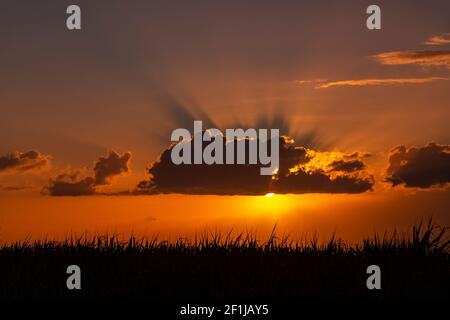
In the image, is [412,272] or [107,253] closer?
[412,272]

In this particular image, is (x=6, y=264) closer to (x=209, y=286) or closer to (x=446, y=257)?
(x=209, y=286)

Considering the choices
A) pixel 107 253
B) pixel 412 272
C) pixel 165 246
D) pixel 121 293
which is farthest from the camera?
pixel 165 246

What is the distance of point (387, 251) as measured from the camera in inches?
568

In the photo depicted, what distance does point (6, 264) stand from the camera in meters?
13.5

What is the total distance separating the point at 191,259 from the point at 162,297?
169 centimetres

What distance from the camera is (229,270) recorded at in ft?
40.5

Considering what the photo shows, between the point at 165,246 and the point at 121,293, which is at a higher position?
the point at 165,246

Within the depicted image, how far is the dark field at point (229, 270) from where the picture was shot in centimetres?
1180

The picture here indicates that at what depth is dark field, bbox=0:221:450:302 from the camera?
11.8m
